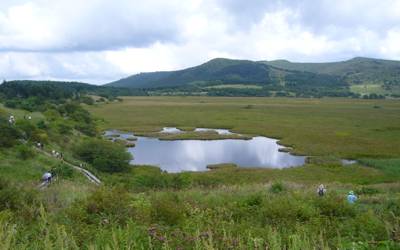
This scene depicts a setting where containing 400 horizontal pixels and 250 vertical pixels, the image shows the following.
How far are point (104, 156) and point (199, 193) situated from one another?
93.7 feet

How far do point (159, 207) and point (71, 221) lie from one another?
1.93 meters

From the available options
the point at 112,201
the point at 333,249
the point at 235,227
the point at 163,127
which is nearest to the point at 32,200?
the point at 112,201

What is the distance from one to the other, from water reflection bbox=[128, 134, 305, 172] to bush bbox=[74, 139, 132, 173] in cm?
498

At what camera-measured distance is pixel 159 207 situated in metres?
9.98

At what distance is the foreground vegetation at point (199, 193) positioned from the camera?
7266 millimetres

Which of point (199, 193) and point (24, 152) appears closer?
point (199, 193)

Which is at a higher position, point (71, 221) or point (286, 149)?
point (71, 221)

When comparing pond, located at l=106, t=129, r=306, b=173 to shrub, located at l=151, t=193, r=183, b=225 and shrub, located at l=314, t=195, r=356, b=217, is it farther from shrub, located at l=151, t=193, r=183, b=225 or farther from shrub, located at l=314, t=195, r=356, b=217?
shrub, located at l=151, t=193, r=183, b=225

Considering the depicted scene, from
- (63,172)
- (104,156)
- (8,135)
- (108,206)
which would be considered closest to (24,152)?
(8,135)

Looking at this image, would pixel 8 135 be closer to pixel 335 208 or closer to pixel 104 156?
pixel 104 156

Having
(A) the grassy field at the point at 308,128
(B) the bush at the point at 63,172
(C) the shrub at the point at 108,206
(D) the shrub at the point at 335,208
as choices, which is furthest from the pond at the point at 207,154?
(C) the shrub at the point at 108,206

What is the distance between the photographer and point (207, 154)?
54094mm

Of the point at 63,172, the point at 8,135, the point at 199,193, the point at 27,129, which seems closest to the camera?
the point at 199,193

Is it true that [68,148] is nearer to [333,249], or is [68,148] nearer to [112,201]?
[112,201]
